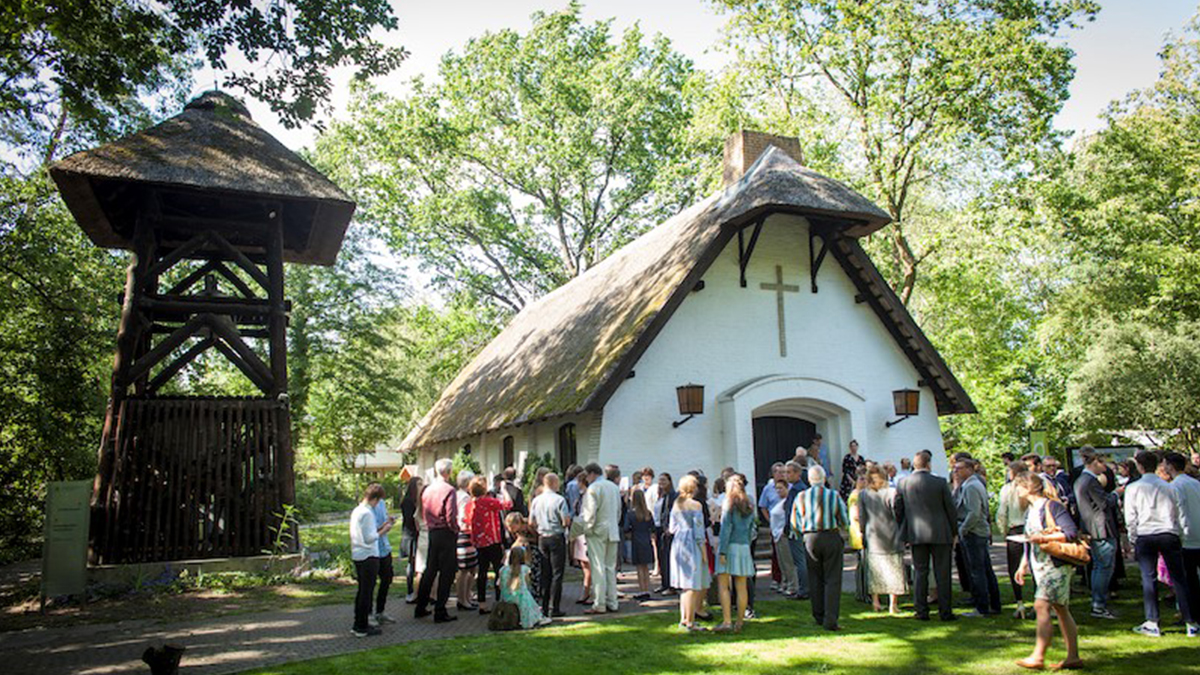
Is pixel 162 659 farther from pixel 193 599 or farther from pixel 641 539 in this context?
pixel 641 539

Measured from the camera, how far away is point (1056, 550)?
6852mm

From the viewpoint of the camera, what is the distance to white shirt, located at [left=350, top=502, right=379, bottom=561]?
8617mm

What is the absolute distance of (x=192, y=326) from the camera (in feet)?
41.9

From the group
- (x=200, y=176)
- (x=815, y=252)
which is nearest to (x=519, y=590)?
(x=200, y=176)

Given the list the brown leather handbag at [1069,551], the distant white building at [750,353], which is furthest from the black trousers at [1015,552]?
the distant white building at [750,353]

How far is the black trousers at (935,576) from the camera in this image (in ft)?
29.1

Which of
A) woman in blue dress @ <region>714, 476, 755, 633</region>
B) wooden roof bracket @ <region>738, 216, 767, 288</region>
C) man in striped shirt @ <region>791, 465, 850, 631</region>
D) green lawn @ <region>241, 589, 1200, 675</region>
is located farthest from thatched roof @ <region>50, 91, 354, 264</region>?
man in striped shirt @ <region>791, 465, 850, 631</region>

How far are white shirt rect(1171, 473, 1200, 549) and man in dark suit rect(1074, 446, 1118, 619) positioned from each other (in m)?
0.85

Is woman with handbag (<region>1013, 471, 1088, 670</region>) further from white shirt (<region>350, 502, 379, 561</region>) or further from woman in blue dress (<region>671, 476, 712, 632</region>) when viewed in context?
white shirt (<region>350, 502, 379, 561</region>)

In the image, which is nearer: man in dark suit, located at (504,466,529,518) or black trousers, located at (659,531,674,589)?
man in dark suit, located at (504,466,529,518)

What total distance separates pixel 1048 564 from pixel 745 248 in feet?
32.7

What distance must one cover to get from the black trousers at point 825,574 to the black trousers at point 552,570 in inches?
114

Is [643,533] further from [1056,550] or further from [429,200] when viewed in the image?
[429,200]

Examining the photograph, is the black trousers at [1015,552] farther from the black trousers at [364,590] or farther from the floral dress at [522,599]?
the black trousers at [364,590]
